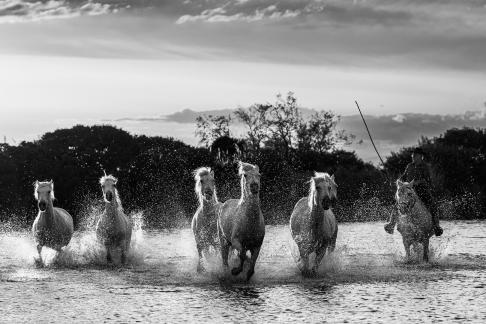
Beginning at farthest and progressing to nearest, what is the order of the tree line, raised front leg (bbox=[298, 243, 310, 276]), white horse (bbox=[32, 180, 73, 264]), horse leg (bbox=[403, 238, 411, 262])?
1. the tree line
2. white horse (bbox=[32, 180, 73, 264])
3. horse leg (bbox=[403, 238, 411, 262])
4. raised front leg (bbox=[298, 243, 310, 276])

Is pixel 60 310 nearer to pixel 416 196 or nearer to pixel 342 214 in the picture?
pixel 416 196

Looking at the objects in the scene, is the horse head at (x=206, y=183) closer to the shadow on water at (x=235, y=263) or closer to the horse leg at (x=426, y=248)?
the shadow on water at (x=235, y=263)

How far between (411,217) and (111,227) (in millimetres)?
6849

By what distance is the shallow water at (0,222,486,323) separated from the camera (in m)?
11.9

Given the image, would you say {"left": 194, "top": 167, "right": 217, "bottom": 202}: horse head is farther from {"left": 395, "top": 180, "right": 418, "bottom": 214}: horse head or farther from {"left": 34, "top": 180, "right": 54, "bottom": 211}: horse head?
{"left": 395, "top": 180, "right": 418, "bottom": 214}: horse head

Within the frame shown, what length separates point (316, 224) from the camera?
51.5 feet

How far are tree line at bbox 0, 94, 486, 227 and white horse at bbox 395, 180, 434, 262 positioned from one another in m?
24.6

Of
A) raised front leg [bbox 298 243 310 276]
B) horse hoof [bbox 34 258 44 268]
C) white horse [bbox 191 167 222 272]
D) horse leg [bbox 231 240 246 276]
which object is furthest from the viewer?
horse hoof [bbox 34 258 44 268]

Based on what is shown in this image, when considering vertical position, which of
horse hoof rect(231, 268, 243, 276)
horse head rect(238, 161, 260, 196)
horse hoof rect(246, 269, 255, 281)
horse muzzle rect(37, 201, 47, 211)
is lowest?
horse hoof rect(246, 269, 255, 281)

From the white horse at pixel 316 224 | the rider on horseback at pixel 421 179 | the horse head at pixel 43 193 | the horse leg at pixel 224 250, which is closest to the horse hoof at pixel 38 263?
the horse head at pixel 43 193

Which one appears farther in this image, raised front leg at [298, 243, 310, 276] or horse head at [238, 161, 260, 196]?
raised front leg at [298, 243, 310, 276]

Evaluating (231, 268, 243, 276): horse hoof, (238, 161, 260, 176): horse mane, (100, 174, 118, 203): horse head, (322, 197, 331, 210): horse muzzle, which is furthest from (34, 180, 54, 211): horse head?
(322, 197, 331, 210): horse muzzle

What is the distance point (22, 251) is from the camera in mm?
25547

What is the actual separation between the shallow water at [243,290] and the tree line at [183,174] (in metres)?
23.4
